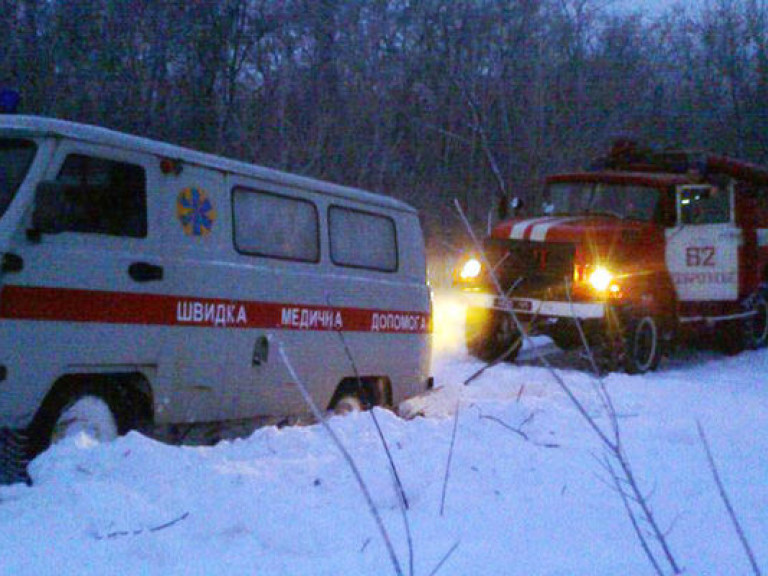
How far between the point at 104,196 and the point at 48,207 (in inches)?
21.3

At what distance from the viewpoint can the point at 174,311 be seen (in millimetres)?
6086

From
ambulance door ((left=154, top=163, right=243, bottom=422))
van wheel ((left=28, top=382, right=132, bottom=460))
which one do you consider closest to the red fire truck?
ambulance door ((left=154, top=163, right=243, bottom=422))

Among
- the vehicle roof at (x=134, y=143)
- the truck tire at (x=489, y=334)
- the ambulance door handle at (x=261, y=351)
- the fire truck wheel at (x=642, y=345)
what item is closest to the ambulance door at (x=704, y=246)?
the fire truck wheel at (x=642, y=345)

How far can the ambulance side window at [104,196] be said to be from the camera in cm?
558

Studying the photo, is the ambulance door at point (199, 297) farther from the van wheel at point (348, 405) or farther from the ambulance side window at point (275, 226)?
the van wheel at point (348, 405)

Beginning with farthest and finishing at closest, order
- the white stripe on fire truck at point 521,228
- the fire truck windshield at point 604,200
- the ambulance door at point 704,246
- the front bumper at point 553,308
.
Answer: the ambulance door at point 704,246 < the fire truck windshield at point 604,200 < the white stripe on fire truck at point 521,228 < the front bumper at point 553,308

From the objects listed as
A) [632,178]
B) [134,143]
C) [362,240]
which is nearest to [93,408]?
[134,143]

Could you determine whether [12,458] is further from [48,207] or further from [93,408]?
[48,207]

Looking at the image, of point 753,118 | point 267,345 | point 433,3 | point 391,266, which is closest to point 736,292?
point 391,266

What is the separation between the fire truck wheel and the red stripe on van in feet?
14.9

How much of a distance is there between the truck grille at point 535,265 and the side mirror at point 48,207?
7.04 metres

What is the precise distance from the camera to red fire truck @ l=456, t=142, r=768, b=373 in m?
11.7

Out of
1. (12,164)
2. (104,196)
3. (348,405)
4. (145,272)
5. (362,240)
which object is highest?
(12,164)

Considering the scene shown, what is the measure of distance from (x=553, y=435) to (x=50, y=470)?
3.35 metres
